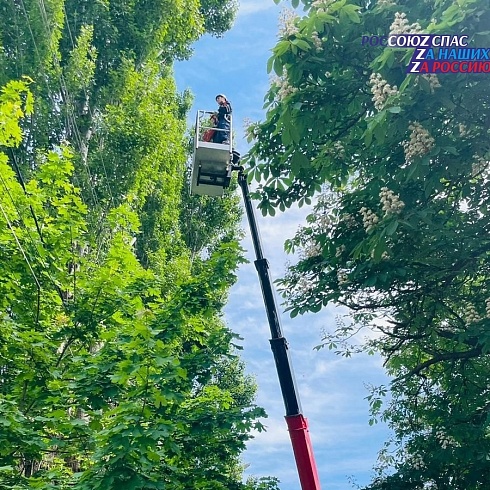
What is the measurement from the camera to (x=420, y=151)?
436 centimetres

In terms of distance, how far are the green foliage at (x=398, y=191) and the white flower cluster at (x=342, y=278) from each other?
18mm

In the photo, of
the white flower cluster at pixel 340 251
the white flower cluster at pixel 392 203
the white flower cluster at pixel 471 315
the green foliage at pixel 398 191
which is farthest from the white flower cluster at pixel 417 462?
the white flower cluster at pixel 392 203

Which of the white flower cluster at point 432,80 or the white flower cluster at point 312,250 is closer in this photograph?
the white flower cluster at point 432,80

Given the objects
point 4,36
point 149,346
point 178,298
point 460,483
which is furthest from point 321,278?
point 4,36

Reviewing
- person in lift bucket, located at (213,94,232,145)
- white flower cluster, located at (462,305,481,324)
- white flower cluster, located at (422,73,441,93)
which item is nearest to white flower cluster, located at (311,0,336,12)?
white flower cluster, located at (422,73,441,93)

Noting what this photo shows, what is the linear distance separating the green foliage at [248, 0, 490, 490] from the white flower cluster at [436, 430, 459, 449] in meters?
0.05

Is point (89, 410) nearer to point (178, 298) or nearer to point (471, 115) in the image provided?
point (178, 298)

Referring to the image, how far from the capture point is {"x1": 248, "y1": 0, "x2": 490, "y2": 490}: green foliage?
14.6 feet

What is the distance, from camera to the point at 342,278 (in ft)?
21.3

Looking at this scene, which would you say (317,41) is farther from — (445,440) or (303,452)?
(445,440)

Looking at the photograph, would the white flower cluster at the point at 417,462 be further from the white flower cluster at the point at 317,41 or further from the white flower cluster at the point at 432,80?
the white flower cluster at the point at 317,41

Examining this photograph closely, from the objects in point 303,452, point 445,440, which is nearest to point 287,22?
point 303,452

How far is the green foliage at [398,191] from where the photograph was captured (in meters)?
4.45

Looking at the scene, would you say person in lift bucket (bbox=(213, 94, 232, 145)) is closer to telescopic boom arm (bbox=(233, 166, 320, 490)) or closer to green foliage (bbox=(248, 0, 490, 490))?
green foliage (bbox=(248, 0, 490, 490))
